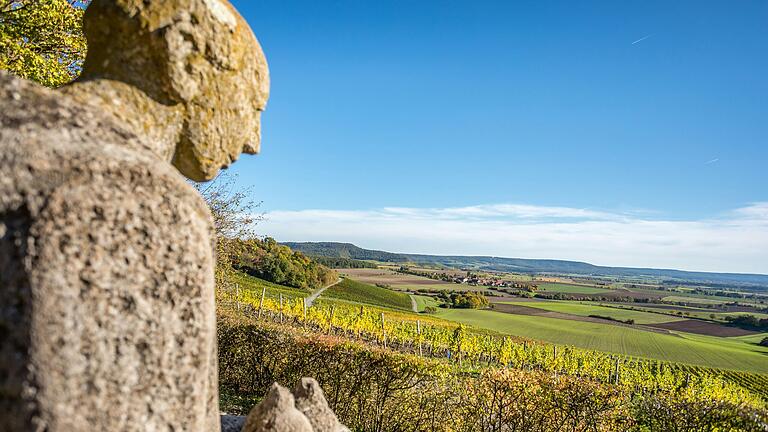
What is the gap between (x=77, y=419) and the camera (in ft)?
7.43

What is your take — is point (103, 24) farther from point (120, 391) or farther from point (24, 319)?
point (120, 391)

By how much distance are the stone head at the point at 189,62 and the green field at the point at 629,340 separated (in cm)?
6136

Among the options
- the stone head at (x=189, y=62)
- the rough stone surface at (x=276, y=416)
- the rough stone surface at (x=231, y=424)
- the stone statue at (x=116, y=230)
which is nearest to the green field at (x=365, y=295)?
the rough stone surface at (x=231, y=424)

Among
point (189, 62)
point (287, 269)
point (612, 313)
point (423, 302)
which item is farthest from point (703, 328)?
point (189, 62)

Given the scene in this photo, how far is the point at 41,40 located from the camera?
1211 centimetres

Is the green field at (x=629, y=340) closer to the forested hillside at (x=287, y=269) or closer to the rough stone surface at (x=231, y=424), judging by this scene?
the forested hillside at (x=287, y=269)

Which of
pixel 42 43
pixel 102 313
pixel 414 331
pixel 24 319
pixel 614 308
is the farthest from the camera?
pixel 614 308

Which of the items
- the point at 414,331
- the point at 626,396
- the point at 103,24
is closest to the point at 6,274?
the point at 103,24

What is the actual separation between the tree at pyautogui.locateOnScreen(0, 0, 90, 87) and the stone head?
9027 millimetres

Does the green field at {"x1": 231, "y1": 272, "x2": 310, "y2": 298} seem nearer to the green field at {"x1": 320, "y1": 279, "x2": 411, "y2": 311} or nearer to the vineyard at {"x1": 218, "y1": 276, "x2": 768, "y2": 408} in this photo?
the green field at {"x1": 320, "y1": 279, "x2": 411, "y2": 311}

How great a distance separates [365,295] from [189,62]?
82563 mm

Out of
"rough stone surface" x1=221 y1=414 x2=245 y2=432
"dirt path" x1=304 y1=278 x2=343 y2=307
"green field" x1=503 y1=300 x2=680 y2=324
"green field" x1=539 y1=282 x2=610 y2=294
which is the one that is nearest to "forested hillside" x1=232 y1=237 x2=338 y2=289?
"dirt path" x1=304 y1=278 x2=343 y2=307

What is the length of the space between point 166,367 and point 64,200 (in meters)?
0.92

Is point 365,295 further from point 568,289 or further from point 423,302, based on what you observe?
point 568,289
